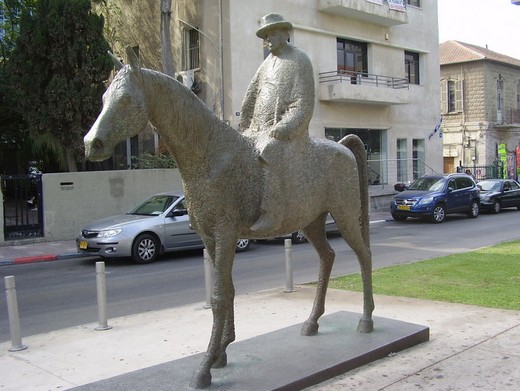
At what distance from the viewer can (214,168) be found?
4277mm

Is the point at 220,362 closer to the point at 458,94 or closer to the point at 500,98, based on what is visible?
the point at 458,94

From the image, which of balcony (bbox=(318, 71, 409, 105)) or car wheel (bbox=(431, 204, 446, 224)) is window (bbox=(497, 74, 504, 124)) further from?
car wheel (bbox=(431, 204, 446, 224))

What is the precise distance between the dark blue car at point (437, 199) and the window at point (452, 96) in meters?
22.0

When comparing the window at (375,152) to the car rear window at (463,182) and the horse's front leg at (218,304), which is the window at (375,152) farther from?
the horse's front leg at (218,304)

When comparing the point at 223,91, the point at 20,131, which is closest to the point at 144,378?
the point at 223,91

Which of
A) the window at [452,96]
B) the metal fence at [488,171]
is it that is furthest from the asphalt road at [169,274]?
the window at [452,96]

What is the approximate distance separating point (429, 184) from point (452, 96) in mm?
24062

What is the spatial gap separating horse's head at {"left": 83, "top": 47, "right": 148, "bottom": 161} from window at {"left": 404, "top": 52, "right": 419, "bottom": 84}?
1112 inches

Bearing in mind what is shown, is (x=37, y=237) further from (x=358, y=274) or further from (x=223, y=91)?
(x=358, y=274)

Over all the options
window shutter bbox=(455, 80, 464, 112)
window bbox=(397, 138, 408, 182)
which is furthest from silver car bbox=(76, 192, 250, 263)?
window shutter bbox=(455, 80, 464, 112)

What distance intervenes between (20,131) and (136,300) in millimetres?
16928

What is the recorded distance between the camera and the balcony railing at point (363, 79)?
2512 cm

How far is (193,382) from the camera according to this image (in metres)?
4.13

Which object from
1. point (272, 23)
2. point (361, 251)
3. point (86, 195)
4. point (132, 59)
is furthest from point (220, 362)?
point (86, 195)
